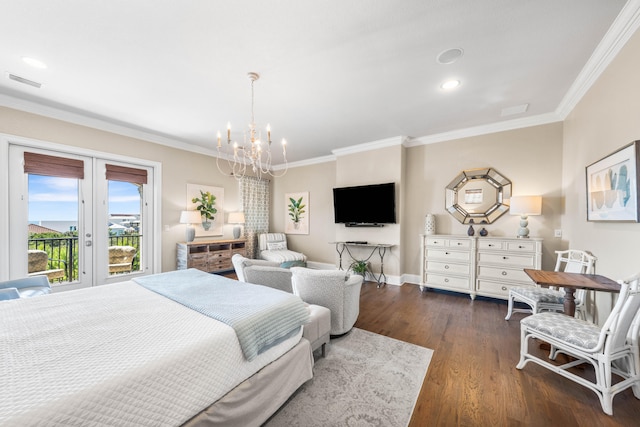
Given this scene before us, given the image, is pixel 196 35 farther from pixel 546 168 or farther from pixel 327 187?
pixel 546 168

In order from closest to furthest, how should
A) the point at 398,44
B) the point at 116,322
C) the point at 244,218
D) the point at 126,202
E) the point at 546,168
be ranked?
1. the point at 116,322
2. the point at 398,44
3. the point at 546,168
4. the point at 126,202
5. the point at 244,218

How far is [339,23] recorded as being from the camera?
1.96 metres

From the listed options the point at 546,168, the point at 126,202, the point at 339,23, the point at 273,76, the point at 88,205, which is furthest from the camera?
the point at 126,202

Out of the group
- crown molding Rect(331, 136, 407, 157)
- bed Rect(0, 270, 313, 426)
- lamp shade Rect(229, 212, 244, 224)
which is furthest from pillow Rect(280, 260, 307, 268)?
bed Rect(0, 270, 313, 426)

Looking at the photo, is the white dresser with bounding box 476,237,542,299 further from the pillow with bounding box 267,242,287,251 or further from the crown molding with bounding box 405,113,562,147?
the pillow with bounding box 267,242,287,251

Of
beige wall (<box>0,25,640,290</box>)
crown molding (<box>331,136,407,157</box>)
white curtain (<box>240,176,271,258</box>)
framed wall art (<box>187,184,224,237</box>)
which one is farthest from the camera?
white curtain (<box>240,176,271,258</box>)

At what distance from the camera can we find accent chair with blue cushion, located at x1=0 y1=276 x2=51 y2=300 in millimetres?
2383

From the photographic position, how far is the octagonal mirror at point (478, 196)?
4.02 meters

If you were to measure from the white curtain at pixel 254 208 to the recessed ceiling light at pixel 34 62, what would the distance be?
386cm

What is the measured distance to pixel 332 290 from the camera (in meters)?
2.48

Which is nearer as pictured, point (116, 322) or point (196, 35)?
point (116, 322)

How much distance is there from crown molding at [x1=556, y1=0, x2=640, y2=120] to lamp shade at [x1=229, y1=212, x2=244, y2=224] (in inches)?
230

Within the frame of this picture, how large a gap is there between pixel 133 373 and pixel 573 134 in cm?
492

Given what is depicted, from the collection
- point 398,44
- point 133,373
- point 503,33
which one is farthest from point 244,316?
point 503,33
